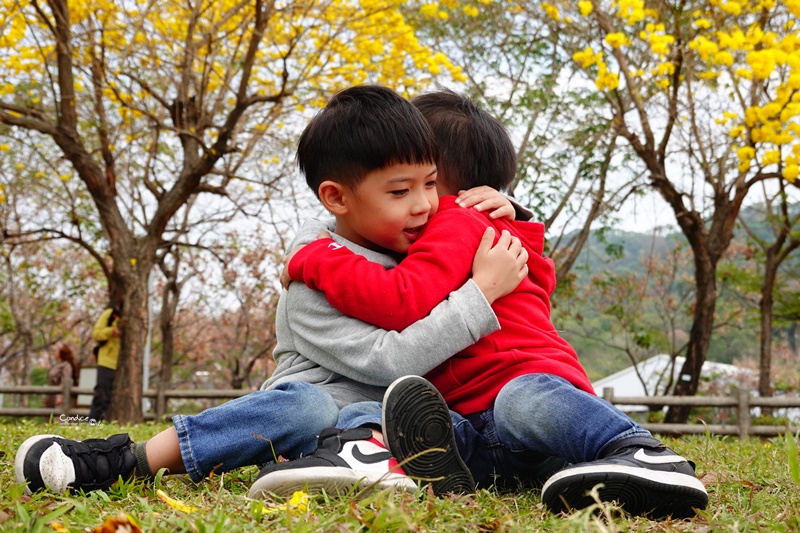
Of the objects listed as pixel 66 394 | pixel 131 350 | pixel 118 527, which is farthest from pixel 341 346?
pixel 66 394

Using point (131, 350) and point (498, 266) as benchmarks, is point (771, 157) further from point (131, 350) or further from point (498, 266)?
point (131, 350)

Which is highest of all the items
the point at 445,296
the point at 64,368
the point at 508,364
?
the point at 445,296

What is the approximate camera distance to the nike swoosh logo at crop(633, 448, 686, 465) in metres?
1.54

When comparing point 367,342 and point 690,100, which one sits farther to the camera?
point 690,100

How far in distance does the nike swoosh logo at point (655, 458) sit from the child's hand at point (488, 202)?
0.79 metres

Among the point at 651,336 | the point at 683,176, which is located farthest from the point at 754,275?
the point at 683,176

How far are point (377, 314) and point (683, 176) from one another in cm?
873

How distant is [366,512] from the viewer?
1.25 metres

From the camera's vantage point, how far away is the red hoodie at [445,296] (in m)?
1.87

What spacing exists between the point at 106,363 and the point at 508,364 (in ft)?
26.1

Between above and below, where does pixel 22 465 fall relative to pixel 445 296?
below

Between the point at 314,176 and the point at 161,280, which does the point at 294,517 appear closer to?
the point at 314,176

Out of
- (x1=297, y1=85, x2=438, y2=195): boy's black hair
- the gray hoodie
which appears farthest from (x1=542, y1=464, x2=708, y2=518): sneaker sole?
(x1=297, y1=85, x2=438, y2=195): boy's black hair

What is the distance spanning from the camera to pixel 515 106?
9898mm
